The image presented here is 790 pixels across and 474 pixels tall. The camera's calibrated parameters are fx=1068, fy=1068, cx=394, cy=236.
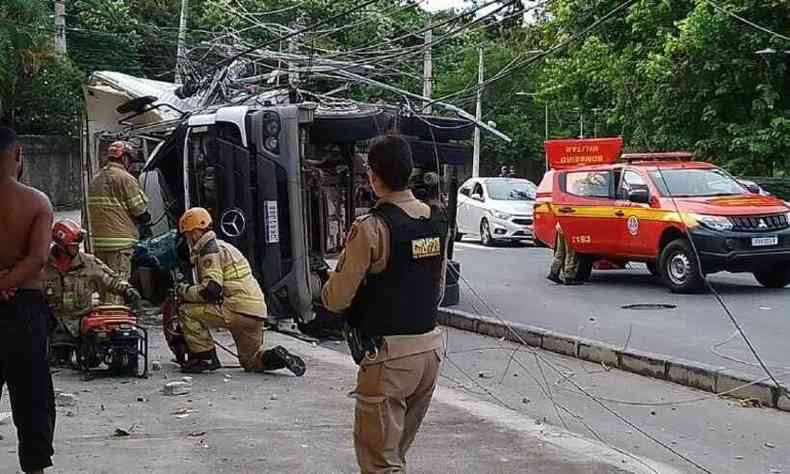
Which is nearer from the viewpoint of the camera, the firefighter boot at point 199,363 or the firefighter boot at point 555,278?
the firefighter boot at point 199,363

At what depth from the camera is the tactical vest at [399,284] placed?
4.36 metres

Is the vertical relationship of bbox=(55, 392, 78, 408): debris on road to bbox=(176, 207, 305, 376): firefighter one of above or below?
below

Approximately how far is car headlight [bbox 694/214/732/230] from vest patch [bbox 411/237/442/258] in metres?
10.00

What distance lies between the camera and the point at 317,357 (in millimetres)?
9750

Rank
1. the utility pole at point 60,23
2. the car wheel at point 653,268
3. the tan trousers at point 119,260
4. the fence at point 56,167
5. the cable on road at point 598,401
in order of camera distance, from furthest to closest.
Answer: the fence at point 56,167, the utility pole at point 60,23, the car wheel at point 653,268, the tan trousers at point 119,260, the cable on road at point 598,401

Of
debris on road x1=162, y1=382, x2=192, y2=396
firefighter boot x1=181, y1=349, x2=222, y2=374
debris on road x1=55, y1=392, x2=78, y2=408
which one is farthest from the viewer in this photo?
firefighter boot x1=181, y1=349, x2=222, y2=374

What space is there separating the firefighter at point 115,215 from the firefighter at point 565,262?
7.01 m

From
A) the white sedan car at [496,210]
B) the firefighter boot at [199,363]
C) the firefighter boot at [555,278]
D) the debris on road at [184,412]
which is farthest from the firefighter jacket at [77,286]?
the white sedan car at [496,210]

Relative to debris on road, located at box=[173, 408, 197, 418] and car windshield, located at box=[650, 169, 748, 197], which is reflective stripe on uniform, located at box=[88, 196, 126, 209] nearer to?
debris on road, located at box=[173, 408, 197, 418]

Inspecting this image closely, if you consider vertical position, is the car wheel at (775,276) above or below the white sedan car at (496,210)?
below

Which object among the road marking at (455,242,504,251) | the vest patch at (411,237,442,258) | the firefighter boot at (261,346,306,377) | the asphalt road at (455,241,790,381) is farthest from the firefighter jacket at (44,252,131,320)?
the road marking at (455,242,504,251)

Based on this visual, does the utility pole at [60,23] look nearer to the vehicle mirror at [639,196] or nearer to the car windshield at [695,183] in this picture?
the vehicle mirror at [639,196]

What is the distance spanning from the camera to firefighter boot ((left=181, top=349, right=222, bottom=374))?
8445mm

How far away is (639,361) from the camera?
31.0 ft
